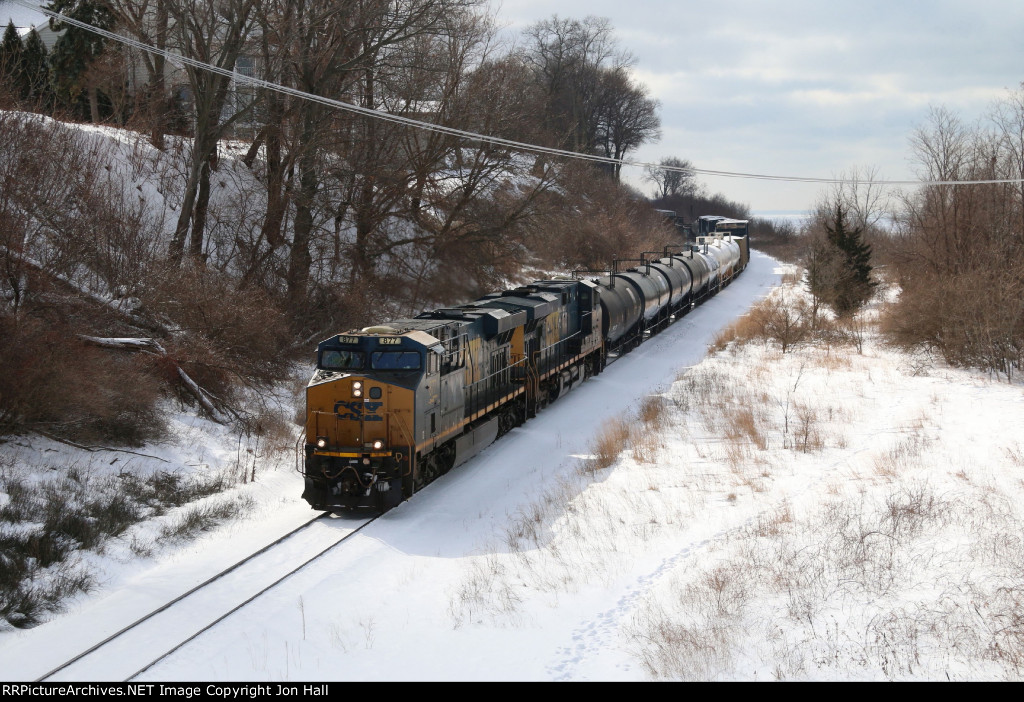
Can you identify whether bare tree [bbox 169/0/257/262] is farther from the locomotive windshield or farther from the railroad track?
the railroad track

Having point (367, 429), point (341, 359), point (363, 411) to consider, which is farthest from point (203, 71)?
point (367, 429)

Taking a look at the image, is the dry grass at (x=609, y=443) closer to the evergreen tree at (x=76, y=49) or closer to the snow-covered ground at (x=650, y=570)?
the snow-covered ground at (x=650, y=570)

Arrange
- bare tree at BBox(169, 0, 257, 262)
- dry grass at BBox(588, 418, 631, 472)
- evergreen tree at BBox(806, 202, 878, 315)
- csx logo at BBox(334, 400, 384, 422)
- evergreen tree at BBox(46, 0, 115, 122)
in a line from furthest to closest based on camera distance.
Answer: evergreen tree at BBox(46, 0, 115, 122) < evergreen tree at BBox(806, 202, 878, 315) < bare tree at BBox(169, 0, 257, 262) < dry grass at BBox(588, 418, 631, 472) < csx logo at BBox(334, 400, 384, 422)

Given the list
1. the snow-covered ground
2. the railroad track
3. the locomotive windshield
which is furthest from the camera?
the locomotive windshield

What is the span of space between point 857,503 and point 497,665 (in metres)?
7.57

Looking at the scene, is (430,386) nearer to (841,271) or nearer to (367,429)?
(367,429)

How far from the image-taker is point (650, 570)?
12438 millimetres

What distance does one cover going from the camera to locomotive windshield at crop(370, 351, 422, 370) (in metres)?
15.8

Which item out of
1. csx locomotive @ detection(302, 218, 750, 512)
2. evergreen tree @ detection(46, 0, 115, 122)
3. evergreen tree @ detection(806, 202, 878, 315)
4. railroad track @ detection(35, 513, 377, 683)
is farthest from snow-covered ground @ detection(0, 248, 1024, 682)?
evergreen tree @ detection(46, 0, 115, 122)

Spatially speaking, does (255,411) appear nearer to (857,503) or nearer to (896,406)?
(857,503)

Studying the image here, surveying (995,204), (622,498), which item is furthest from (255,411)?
(995,204)

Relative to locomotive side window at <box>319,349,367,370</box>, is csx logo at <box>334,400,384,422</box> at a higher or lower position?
lower

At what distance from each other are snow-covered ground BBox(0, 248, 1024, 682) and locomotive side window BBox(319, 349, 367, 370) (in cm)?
278
